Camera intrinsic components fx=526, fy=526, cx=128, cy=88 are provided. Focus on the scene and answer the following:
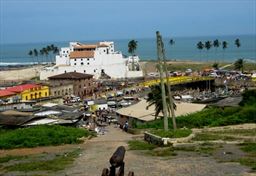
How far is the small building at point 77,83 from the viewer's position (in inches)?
3752

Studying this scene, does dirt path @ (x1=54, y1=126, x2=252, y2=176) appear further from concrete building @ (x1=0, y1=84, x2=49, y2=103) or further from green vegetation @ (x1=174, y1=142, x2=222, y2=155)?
concrete building @ (x1=0, y1=84, x2=49, y2=103)

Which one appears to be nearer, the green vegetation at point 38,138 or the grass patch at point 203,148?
the grass patch at point 203,148

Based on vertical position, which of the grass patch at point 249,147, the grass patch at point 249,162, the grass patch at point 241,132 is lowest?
the grass patch at point 241,132

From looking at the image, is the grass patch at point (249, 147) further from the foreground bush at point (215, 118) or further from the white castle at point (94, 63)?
the white castle at point (94, 63)

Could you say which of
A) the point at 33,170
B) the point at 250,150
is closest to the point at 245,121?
the point at 250,150

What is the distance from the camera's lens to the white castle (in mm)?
123000

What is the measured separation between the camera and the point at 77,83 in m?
96.4

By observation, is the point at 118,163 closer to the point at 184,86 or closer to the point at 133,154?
the point at 133,154

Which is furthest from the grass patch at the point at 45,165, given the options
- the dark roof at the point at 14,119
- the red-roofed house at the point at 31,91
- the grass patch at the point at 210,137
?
the red-roofed house at the point at 31,91

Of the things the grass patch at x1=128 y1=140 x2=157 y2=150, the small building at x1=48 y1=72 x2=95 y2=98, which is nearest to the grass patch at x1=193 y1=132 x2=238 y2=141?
the grass patch at x1=128 y1=140 x2=157 y2=150

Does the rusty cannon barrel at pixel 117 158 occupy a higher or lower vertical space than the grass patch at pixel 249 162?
higher

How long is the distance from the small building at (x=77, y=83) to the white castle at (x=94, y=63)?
21243 mm

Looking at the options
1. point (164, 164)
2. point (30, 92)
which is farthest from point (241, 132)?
point (30, 92)

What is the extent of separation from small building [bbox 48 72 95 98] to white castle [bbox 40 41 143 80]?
69.7 feet
